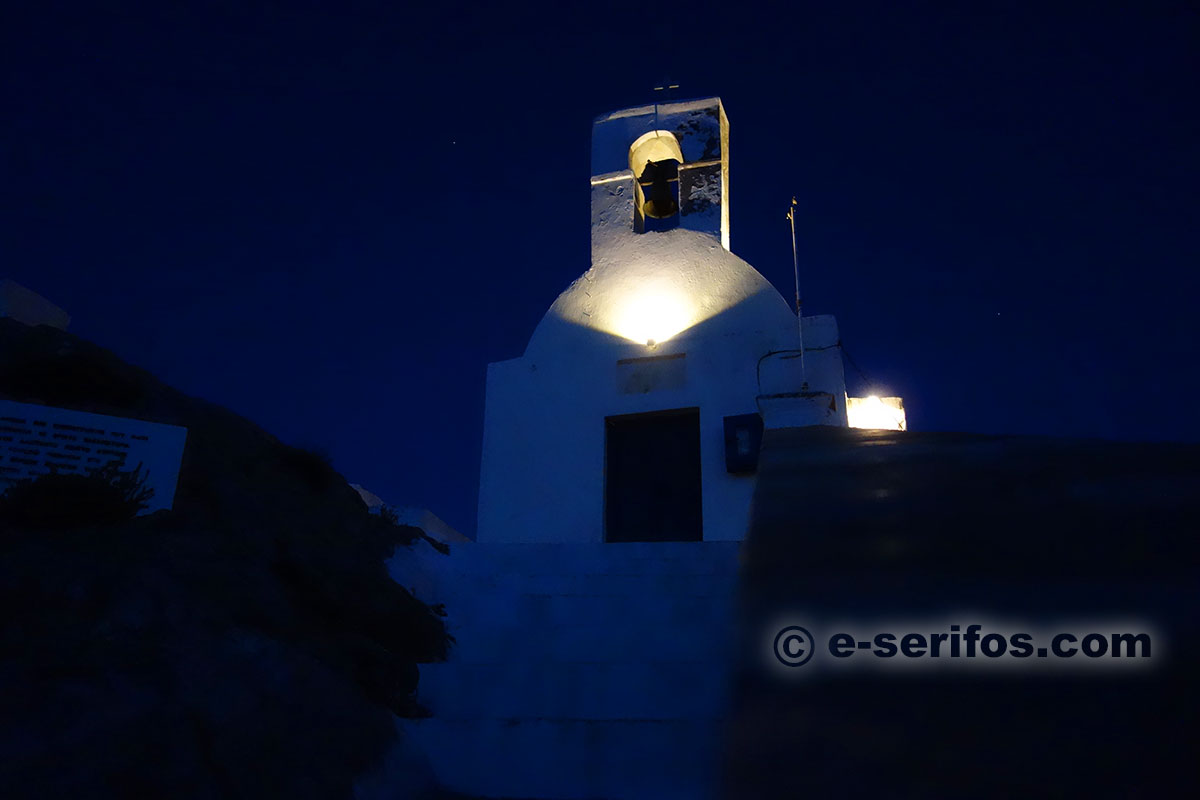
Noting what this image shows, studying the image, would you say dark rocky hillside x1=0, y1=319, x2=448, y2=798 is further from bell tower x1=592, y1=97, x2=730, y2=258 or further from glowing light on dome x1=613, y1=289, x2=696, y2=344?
bell tower x1=592, y1=97, x2=730, y2=258

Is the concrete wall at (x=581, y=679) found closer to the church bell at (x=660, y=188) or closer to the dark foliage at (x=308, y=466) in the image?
the dark foliage at (x=308, y=466)

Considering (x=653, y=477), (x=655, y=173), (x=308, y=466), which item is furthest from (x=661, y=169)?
(x=308, y=466)

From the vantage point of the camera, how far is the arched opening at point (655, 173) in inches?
435

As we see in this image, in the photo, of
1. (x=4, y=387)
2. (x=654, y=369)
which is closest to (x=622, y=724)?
(x=4, y=387)

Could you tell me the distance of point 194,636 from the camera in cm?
297

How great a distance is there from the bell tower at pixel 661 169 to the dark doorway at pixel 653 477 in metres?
2.59

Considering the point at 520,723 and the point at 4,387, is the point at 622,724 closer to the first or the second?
the point at 520,723

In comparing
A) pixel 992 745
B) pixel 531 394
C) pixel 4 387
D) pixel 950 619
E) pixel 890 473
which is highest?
pixel 531 394

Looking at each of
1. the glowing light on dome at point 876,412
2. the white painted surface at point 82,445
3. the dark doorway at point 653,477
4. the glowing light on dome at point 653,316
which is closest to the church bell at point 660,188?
the glowing light on dome at point 653,316

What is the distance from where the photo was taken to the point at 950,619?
1511 millimetres

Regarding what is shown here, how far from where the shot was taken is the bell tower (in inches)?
422

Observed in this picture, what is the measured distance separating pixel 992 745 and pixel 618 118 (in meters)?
11.4

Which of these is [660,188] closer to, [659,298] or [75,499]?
[659,298]

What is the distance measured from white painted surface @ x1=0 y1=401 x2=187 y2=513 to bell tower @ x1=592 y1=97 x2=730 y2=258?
7759 mm
